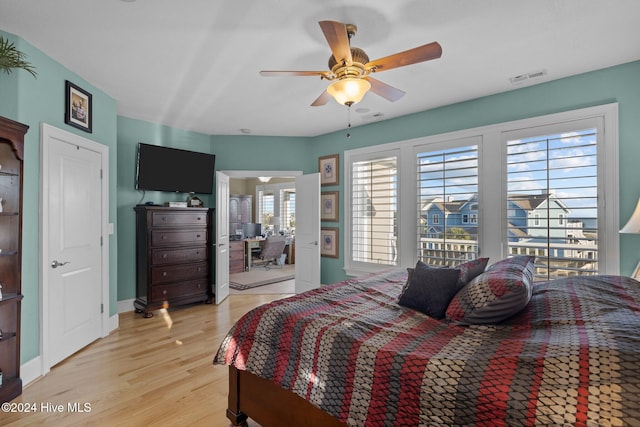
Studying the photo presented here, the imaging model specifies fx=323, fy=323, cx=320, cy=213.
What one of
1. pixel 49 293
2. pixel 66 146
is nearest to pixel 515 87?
pixel 66 146

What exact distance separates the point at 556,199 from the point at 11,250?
4.67 metres

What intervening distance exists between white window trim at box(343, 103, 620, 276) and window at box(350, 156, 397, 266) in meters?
0.09

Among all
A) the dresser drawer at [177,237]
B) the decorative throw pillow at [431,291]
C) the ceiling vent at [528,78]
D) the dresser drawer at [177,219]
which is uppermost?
the ceiling vent at [528,78]

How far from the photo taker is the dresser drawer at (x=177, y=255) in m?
4.24

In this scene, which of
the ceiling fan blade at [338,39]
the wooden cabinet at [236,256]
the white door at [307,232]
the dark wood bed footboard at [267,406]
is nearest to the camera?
the dark wood bed footboard at [267,406]

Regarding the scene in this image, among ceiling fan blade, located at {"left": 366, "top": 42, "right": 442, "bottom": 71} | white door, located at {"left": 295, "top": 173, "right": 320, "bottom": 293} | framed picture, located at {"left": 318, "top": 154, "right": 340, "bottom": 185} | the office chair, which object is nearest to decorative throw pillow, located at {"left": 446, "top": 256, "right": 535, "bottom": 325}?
ceiling fan blade, located at {"left": 366, "top": 42, "right": 442, "bottom": 71}

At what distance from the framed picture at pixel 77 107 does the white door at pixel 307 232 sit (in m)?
2.86

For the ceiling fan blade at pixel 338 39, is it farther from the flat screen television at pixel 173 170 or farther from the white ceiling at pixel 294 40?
the flat screen television at pixel 173 170

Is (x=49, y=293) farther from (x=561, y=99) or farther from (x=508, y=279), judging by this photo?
(x=561, y=99)

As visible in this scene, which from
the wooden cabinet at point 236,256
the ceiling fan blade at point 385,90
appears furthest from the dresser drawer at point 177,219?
the ceiling fan blade at point 385,90

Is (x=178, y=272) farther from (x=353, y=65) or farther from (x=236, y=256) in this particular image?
(x=353, y=65)

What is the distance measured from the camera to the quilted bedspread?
3.46 ft

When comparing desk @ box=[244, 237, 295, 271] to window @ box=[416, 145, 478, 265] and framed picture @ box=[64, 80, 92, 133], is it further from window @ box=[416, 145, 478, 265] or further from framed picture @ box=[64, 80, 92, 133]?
framed picture @ box=[64, 80, 92, 133]

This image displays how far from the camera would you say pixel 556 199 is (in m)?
3.12
